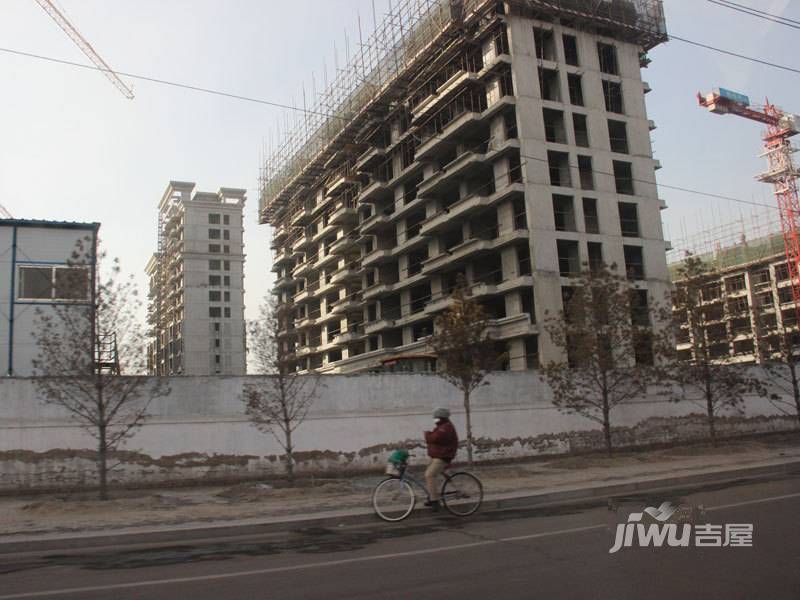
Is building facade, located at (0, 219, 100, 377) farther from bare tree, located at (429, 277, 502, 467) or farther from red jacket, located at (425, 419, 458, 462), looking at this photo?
red jacket, located at (425, 419, 458, 462)

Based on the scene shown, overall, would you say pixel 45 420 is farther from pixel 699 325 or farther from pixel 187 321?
pixel 187 321

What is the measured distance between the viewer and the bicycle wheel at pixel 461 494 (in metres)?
10.6

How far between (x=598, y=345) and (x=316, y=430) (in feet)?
29.2

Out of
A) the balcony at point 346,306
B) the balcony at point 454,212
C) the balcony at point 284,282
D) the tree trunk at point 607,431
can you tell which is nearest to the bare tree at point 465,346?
the tree trunk at point 607,431

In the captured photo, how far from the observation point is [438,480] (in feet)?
34.9

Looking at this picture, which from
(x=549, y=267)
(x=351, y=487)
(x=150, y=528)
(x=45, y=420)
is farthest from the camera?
(x=549, y=267)

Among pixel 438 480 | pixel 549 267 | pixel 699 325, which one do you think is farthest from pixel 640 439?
pixel 549 267

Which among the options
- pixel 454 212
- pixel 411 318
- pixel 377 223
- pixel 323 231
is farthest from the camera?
pixel 323 231

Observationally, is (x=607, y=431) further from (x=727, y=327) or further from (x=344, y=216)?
(x=344, y=216)

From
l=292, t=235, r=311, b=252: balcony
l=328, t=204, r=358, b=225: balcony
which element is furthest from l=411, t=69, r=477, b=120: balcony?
l=292, t=235, r=311, b=252: balcony

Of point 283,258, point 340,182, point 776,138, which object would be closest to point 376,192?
point 340,182

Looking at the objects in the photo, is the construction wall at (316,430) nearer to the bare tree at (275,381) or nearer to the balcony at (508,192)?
the bare tree at (275,381)

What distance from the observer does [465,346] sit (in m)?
19.0

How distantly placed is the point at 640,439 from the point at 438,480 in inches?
610
